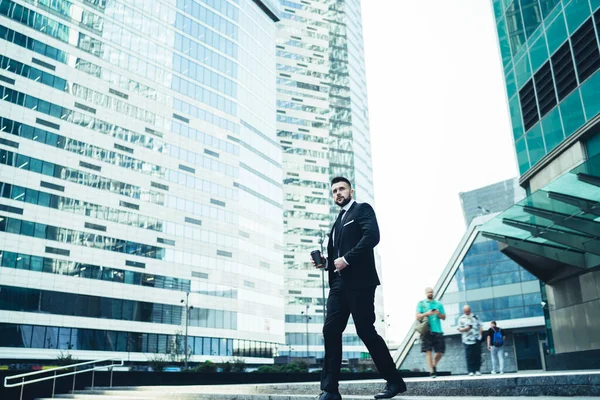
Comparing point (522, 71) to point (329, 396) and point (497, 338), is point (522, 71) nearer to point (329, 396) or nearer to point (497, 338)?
point (497, 338)

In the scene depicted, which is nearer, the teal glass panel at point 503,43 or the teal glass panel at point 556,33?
the teal glass panel at point 556,33

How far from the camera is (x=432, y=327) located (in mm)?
12125

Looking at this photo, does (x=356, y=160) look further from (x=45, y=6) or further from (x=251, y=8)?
(x=45, y=6)

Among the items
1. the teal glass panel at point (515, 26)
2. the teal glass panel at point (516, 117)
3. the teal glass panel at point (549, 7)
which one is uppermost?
the teal glass panel at point (515, 26)

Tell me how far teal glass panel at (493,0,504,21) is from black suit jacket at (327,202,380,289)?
22403 mm

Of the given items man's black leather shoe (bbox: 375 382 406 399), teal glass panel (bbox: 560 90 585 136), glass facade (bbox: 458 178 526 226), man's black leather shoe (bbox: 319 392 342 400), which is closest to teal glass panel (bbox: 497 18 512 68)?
teal glass panel (bbox: 560 90 585 136)

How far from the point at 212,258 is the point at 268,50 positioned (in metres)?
41.1

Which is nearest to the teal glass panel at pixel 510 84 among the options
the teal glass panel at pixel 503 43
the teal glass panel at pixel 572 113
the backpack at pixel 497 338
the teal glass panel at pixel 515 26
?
the teal glass panel at pixel 503 43

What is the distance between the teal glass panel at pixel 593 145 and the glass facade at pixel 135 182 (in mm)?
48674

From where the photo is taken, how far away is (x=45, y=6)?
186ft

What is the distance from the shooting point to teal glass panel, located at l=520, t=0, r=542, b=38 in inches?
824

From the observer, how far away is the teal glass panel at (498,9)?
79.9 ft

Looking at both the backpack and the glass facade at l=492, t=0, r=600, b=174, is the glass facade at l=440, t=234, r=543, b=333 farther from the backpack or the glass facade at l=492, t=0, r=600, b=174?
the backpack

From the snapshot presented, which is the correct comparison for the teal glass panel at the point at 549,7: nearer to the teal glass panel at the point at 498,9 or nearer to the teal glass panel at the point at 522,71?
the teal glass panel at the point at 522,71
